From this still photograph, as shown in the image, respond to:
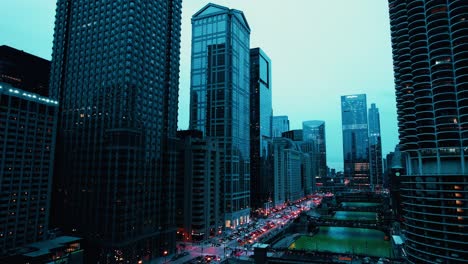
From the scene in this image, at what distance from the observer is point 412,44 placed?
3430 inches

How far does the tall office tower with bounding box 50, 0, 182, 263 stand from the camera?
92500 mm

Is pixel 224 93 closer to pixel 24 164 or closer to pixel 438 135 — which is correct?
pixel 24 164

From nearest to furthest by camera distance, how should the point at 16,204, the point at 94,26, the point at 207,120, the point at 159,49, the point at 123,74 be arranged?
the point at 16,204 < the point at 123,74 < the point at 94,26 < the point at 159,49 < the point at 207,120

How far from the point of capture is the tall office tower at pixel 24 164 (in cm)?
8225

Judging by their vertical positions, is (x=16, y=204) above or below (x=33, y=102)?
below

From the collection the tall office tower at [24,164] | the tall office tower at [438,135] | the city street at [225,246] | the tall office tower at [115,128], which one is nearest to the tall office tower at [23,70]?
the tall office tower at [115,128]

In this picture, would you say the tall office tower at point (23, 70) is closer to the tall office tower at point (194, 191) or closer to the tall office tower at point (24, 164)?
the tall office tower at point (24, 164)

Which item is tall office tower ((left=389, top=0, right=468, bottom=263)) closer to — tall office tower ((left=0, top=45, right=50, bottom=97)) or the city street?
the city street

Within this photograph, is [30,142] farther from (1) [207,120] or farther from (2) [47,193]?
(1) [207,120]

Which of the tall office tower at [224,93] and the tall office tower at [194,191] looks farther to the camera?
the tall office tower at [224,93]

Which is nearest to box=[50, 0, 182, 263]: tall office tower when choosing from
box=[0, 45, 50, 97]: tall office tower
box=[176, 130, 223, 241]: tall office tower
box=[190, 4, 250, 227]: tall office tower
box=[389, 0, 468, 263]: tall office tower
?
box=[176, 130, 223, 241]: tall office tower

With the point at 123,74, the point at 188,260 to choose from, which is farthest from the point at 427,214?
the point at 123,74

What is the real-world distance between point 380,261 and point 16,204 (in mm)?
106295

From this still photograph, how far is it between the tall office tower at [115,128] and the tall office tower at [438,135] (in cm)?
7831
